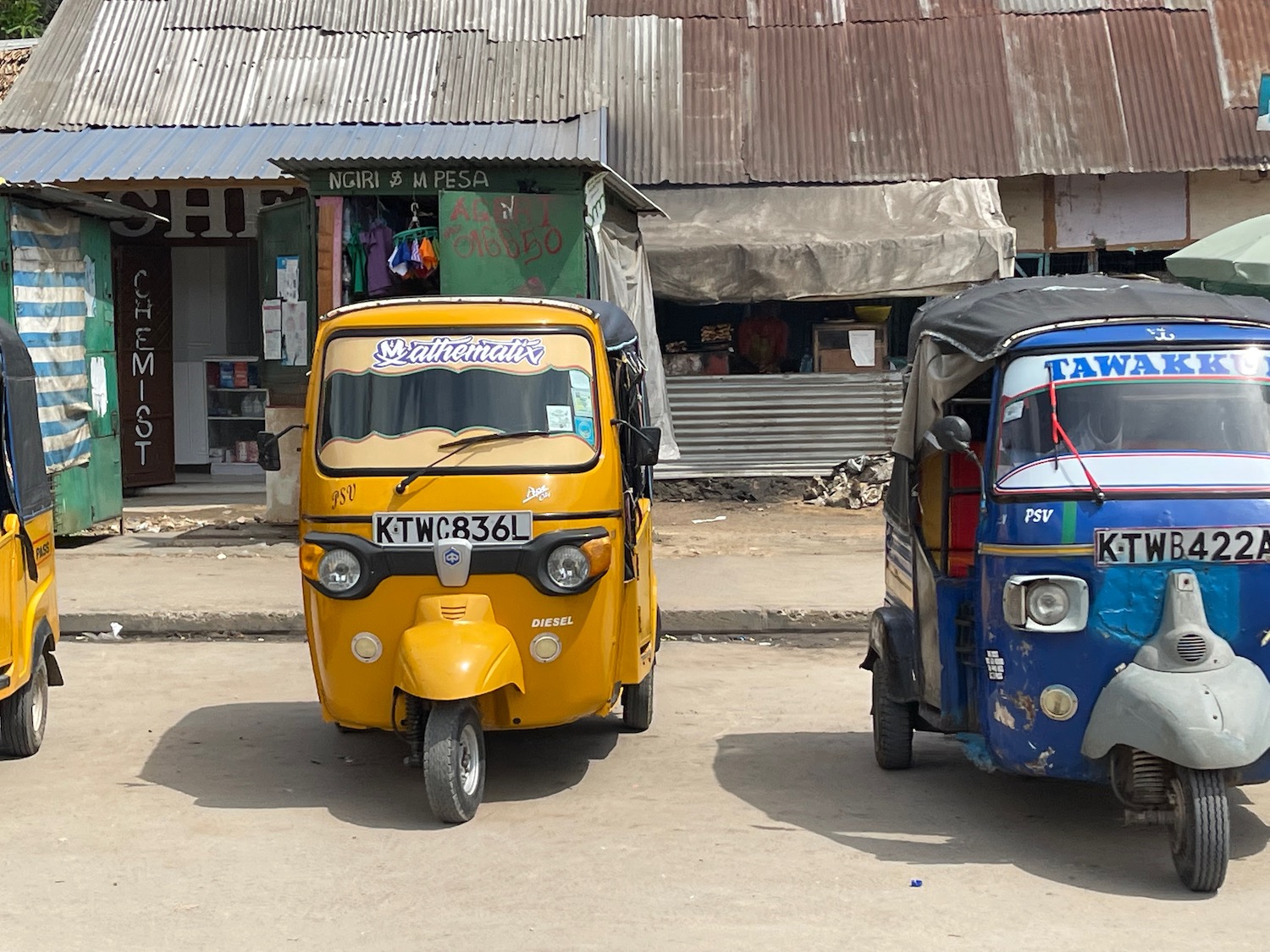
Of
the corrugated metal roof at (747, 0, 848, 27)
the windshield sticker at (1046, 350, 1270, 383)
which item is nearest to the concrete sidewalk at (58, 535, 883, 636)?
the windshield sticker at (1046, 350, 1270, 383)

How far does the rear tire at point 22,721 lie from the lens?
7.09m

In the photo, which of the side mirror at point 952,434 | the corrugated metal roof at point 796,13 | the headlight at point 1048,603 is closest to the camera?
the headlight at point 1048,603

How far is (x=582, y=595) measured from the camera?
635 centimetres

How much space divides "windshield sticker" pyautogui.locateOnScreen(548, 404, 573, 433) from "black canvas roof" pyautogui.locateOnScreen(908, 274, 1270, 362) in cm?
155

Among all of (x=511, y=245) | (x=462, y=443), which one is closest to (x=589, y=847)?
(x=462, y=443)

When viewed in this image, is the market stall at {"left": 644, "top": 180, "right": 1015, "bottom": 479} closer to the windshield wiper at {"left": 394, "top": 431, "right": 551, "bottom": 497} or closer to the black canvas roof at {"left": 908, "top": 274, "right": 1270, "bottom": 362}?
the black canvas roof at {"left": 908, "top": 274, "right": 1270, "bottom": 362}

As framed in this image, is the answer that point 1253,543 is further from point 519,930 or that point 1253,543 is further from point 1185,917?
point 519,930

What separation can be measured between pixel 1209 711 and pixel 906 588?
1803 millimetres

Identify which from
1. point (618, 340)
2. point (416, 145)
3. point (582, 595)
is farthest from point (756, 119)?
point (582, 595)

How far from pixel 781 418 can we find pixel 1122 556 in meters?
11.0

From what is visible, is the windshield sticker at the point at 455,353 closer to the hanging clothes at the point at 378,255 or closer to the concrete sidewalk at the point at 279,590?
the concrete sidewalk at the point at 279,590

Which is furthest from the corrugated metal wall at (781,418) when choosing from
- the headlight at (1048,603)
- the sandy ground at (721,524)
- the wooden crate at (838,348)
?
the headlight at (1048,603)

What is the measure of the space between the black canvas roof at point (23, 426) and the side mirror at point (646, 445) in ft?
9.10

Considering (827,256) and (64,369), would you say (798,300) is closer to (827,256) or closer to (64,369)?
(827,256)
